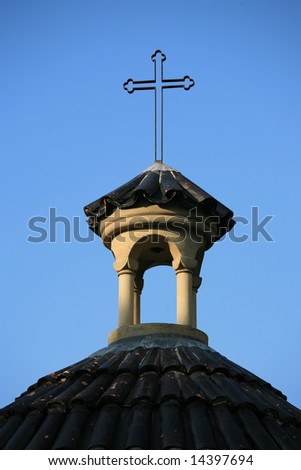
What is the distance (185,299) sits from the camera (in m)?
19.6

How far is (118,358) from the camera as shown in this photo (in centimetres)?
1819

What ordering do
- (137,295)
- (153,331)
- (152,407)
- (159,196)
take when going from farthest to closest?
(137,295) < (159,196) < (153,331) < (152,407)

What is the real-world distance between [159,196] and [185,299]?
4.63ft

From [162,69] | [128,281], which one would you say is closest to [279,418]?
[128,281]

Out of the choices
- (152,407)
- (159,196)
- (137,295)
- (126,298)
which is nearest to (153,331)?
(126,298)

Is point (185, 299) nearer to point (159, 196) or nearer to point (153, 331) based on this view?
point (153, 331)

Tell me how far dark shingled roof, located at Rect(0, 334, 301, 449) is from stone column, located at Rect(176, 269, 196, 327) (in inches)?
37.7

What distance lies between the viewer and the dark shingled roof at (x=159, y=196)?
766 inches

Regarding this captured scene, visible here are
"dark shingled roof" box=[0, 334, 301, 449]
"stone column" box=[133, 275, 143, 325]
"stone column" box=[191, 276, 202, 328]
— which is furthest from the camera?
"stone column" box=[133, 275, 143, 325]

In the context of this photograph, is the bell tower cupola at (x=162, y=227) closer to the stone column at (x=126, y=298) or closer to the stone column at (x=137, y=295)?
the stone column at (x=126, y=298)

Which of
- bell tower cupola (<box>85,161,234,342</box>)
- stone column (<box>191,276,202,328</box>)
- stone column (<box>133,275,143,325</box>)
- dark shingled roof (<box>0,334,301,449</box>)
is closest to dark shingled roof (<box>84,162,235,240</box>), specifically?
bell tower cupola (<box>85,161,234,342</box>)

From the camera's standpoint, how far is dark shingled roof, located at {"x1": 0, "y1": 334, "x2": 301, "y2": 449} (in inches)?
624

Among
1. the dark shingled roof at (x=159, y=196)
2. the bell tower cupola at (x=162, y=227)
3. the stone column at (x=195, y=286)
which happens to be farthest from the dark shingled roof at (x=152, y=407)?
the dark shingled roof at (x=159, y=196)

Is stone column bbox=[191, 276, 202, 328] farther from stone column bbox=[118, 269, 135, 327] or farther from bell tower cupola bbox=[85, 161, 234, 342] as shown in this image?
stone column bbox=[118, 269, 135, 327]
